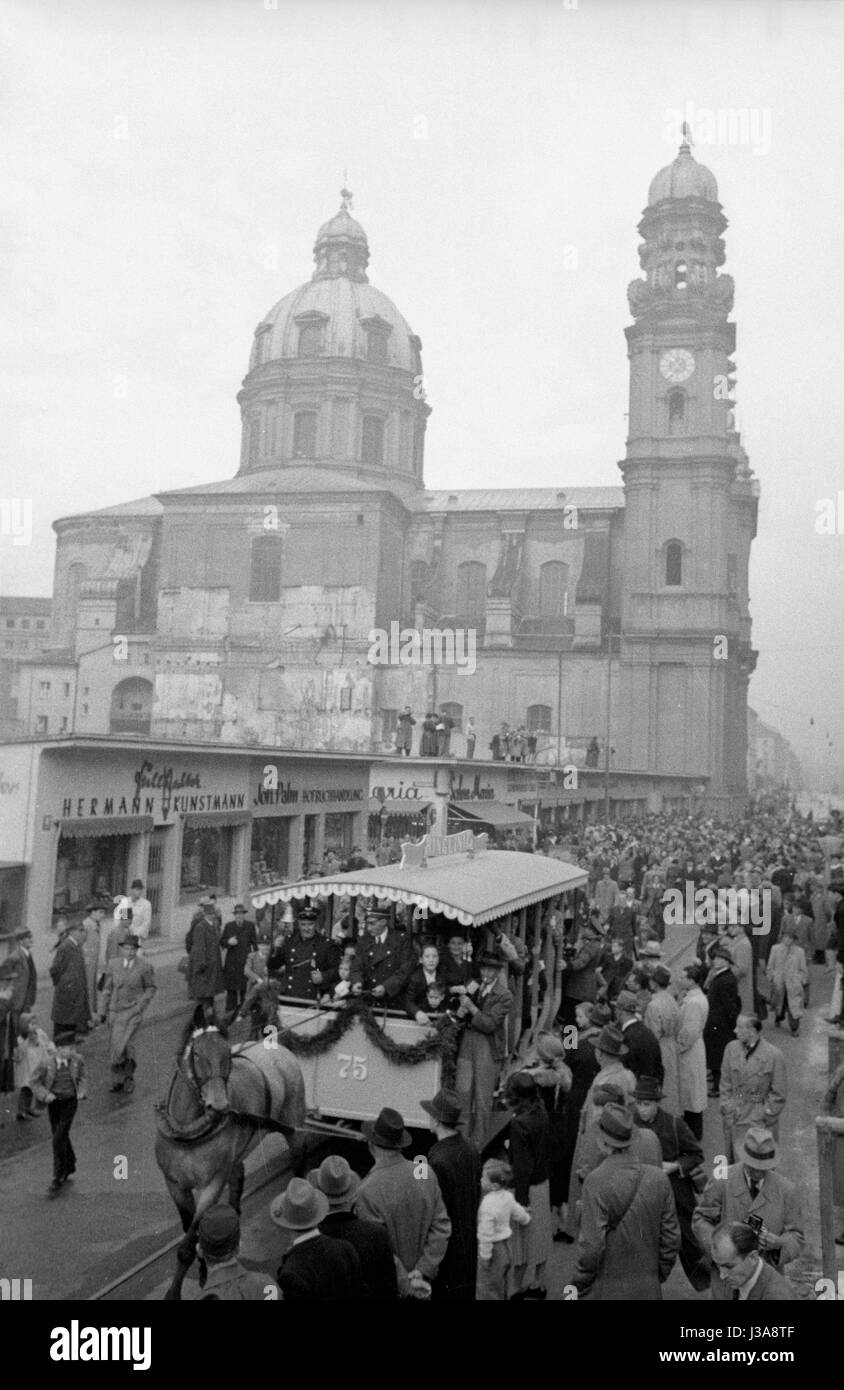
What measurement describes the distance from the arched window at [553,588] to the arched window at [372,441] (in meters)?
12.0

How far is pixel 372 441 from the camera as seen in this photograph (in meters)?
68.8

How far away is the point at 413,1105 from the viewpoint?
8469 mm

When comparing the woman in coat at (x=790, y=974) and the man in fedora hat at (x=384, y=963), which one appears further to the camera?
the woman in coat at (x=790, y=974)

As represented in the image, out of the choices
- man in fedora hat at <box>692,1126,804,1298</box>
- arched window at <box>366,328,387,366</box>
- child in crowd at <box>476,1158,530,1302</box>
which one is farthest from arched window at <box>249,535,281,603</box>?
man in fedora hat at <box>692,1126,804,1298</box>

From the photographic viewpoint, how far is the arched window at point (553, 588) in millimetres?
64375

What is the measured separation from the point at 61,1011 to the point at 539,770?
90.9 feet

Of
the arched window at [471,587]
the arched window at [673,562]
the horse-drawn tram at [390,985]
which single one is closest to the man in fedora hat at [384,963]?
the horse-drawn tram at [390,985]

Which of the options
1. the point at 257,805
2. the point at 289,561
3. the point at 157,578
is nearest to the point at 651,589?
the point at 289,561

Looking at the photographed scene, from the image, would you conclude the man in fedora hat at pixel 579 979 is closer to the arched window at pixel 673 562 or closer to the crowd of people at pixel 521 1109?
the crowd of people at pixel 521 1109

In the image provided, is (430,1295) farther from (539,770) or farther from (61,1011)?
(539,770)

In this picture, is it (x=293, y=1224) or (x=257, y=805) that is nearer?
(x=293, y=1224)

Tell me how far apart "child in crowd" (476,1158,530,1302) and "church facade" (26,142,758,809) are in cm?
4855

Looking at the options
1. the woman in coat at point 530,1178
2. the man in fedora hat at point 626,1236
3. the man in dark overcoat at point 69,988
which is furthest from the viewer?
the man in dark overcoat at point 69,988

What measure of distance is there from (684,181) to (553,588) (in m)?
21.4
